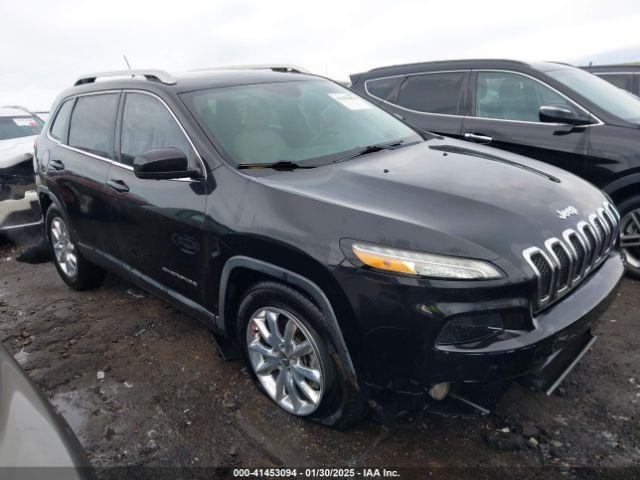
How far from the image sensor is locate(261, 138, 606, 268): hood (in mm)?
1935

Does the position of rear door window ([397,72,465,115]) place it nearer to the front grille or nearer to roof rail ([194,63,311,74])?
roof rail ([194,63,311,74])

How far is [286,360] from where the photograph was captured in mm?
2438

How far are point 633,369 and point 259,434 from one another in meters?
2.09

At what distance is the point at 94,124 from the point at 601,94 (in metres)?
4.10

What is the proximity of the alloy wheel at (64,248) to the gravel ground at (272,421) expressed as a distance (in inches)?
33.5

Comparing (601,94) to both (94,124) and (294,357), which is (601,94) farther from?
(94,124)

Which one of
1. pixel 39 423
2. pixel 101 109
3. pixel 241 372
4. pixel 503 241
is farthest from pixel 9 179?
pixel 503 241

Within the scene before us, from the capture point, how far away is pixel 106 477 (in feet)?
7.50

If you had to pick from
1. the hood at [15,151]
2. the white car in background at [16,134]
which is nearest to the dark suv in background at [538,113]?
the hood at [15,151]

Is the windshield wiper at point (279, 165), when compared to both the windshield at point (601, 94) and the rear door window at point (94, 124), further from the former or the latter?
the windshield at point (601, 94)

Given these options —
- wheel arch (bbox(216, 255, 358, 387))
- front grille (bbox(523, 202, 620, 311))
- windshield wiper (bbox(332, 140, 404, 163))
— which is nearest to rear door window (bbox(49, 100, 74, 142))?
wheel arch (bbox(216, 255, 358, 387))

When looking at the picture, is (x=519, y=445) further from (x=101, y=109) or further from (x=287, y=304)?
(x=101, y=109)

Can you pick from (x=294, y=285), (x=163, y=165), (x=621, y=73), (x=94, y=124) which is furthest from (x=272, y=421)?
(x=621, y=73)

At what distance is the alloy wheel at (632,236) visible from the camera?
12.4 feet
